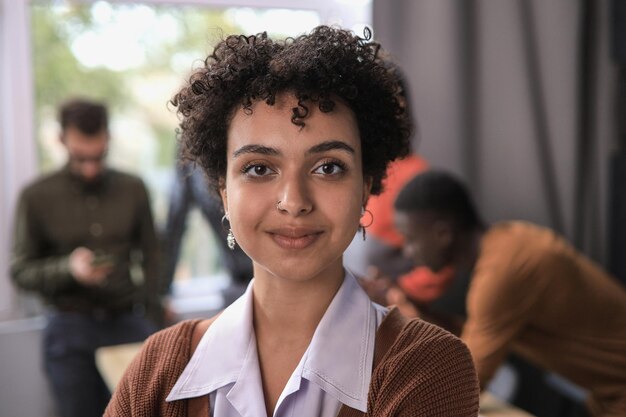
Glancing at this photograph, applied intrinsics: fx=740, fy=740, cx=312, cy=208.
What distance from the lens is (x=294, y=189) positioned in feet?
2.86

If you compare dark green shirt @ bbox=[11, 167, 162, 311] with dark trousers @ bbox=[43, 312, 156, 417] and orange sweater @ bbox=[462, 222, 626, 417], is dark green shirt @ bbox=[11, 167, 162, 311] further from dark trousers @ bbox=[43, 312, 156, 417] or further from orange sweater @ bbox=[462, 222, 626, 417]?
orange sweater @ bbox=[462, 222, 626, 417]

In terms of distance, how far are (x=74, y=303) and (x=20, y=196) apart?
1.39 ft

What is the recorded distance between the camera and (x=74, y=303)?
8.21 ft

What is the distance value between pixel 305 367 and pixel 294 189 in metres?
0.24

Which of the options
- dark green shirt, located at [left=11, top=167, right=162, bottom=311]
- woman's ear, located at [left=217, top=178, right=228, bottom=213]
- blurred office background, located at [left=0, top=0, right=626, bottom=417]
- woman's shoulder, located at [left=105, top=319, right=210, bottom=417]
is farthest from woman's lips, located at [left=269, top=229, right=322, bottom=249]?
blurred office background, located at [left=0, top=0, right=626, bottom=417]

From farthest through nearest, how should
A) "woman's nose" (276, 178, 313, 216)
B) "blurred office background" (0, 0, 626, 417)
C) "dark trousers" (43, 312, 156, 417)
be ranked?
"blurred office background" (0, 0, 626, 417) → "dark trousers" (43, 312, 156, 417) → "woman's nose" (276, 178, 313, 216)

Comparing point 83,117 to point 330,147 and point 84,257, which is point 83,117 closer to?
point 84,257

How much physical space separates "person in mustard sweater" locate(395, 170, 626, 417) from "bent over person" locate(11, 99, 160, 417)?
1.05 m

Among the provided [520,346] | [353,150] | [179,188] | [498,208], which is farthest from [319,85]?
[498,208]

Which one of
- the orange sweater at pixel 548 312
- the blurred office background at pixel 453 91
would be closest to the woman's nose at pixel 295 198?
the orange sweater at pixel 548 312

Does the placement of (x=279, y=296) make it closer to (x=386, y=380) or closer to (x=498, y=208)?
(x=386, y=380)

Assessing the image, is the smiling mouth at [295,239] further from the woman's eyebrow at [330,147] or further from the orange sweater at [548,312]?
the orange sweater at [548,312]

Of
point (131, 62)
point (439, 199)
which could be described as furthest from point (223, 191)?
point (131, 62)

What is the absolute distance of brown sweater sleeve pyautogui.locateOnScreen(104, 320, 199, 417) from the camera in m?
0.96
